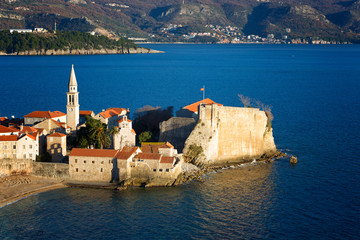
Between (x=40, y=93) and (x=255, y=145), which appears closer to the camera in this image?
(x=255, y=145)

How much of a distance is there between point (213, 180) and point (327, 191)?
915cm

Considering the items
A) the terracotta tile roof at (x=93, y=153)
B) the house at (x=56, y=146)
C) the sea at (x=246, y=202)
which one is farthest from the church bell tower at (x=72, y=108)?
the sea at (x=246, y=202)

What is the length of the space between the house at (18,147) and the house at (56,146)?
139cm

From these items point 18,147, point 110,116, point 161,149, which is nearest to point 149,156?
point 161,149

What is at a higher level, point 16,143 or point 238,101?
point 238,101

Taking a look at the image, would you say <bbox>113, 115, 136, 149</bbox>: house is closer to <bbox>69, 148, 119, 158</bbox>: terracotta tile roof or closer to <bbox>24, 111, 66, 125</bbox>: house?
<bbox>69, 148, 119, 158</bbox>: terracotta tile roof

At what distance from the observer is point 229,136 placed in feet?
158

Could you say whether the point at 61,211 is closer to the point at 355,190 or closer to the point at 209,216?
the point at 209,216

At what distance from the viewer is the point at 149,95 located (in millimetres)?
98062

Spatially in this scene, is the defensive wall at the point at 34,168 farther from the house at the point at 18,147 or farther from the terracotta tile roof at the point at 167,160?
the terracotta tile roof at the point at 167,160

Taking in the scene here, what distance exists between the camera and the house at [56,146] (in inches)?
1741

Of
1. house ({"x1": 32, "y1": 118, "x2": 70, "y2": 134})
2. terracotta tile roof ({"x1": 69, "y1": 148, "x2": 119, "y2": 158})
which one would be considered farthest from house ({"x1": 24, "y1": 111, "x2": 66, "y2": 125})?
terracotta tile roof ({"x1": 69, "y1": 148, "x2": 119, "y2": 158})

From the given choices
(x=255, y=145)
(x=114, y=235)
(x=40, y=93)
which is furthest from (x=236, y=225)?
(x=40, y=93)

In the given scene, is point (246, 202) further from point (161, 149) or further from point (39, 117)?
point (39, 117)
